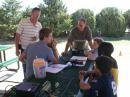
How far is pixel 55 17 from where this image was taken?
47.1 feet

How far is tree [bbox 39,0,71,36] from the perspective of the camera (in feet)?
46.6

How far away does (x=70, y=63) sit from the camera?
13.9 feet

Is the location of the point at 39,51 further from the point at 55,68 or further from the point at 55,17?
the point at 55,17

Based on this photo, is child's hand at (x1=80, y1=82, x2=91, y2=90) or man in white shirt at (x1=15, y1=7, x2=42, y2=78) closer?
child's hand at (x1=80, y1=82, x2=91, y2=90)

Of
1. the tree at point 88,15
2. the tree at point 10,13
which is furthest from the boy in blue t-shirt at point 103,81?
the tree at point 88,15

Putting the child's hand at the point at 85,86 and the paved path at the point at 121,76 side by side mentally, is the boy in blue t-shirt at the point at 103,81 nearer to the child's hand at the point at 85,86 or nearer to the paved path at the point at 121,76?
the child's hand at the point at 85,86

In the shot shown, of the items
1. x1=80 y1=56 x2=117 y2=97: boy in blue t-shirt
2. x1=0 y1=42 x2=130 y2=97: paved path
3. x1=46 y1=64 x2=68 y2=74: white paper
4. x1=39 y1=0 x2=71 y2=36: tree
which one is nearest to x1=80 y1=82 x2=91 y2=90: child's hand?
x1=80 y1=56 x2=117 y2=97: boy in blue t-shirt

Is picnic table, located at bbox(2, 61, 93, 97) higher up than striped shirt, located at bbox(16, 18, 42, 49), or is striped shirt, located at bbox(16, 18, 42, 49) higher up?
striped shirt, located at bbox(16, 18, 42, 49)

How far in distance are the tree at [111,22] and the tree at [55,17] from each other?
5.71 ft

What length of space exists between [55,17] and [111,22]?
271cm

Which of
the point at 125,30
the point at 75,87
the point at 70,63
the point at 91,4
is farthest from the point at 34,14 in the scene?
the point at 91,4

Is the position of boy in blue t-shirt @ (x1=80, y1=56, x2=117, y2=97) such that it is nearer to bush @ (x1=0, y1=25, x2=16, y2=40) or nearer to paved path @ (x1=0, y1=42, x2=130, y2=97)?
paved path @ (x1=0, y1=42, x2=130, y2=97)

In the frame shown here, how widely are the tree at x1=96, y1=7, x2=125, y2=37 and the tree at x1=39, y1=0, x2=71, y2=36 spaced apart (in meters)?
1.74

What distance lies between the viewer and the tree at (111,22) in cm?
1476
